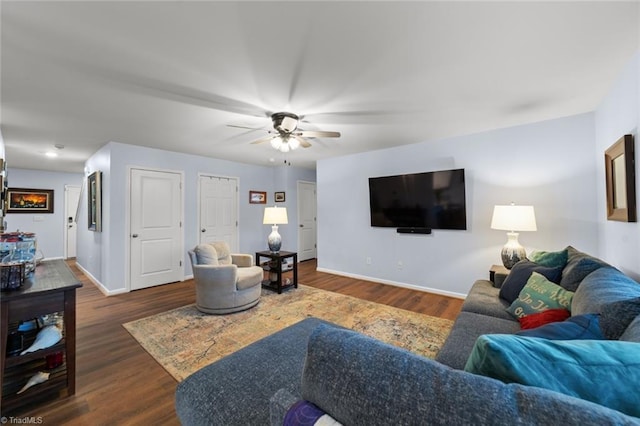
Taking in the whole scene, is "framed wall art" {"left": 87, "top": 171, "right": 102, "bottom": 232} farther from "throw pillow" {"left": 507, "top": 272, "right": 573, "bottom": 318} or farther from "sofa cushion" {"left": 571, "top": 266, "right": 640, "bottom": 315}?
"sofa cushion" {"left": 571, "top": 266, "right": 640, "bottom": 315}

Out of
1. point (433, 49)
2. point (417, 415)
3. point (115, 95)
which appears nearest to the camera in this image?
point (417, 415)

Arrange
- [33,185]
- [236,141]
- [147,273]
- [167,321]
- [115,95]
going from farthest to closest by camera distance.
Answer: [33,185], [147,273], [236,141], [167,321], [115,95]

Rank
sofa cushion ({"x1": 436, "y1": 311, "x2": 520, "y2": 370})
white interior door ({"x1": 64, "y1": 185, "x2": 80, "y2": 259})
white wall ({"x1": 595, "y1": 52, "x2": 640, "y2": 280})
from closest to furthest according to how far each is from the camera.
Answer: sofa cushion ({"x1": 436, "y1": 311, "x2": 520, "y2": 370})
white wall ({"x1": 595, "y1": 52, "x2": 640, "y2": 280})
white interior door ({"x1": 64, "y1": 185, "x2": 80, "y2": 259})

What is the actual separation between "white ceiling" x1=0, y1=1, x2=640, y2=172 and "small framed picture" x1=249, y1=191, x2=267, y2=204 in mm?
2646

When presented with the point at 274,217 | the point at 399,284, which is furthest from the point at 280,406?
the point at 399,284

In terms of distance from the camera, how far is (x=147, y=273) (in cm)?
425

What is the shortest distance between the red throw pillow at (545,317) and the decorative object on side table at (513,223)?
4.69 ft

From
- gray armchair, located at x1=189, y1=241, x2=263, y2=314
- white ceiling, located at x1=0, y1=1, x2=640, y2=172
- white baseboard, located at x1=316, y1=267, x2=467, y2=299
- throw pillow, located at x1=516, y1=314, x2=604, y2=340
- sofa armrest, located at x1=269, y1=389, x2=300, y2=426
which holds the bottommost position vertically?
white baseboard, located at x1=316, y1=267, x2=467, y2=299

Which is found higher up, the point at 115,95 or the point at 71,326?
the point at 115,95

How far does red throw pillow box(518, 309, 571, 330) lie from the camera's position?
4.96ft

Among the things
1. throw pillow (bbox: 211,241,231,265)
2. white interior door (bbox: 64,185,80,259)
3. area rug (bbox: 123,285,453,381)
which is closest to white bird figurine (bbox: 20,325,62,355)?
area rug (bbox: 123,285,453,381)

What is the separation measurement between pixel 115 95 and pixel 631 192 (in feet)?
14.1

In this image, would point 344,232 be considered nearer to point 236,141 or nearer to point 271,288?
point 271,288

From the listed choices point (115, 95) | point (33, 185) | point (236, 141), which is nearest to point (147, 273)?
point (236, 141)
